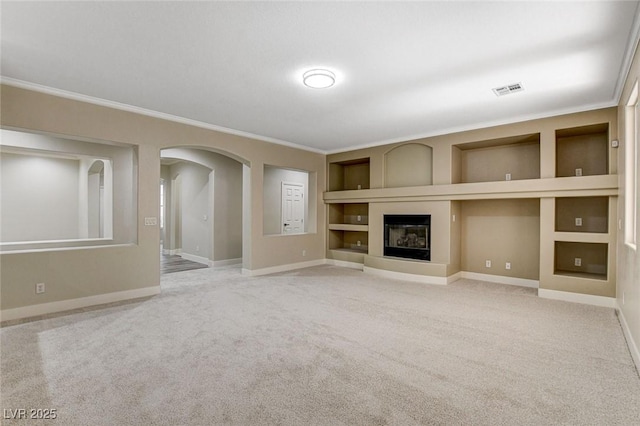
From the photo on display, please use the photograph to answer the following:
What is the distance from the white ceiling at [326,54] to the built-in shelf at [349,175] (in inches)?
125

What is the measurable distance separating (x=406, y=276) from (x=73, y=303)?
17.3 feet

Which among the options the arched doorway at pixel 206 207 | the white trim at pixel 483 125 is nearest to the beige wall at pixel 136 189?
the arched doorway at pixel 206 207

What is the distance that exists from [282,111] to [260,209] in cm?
232

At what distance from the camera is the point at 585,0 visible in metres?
2.29

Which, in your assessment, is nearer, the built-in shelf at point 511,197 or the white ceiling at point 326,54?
the white ceiling at point 326,54

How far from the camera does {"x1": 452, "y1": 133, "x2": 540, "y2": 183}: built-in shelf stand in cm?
548

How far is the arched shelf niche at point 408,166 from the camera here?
257 inches

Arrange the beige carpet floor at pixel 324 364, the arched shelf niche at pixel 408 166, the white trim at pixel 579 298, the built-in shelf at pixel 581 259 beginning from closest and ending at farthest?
1. the beige carpet floor at pixel 324 364
2. the white trim at pixel 579 298
3. the built-in shelf at pixel 581 259
4. the arched shelf niche at pixel 408 166

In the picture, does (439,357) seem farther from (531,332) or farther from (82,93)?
(82,93)

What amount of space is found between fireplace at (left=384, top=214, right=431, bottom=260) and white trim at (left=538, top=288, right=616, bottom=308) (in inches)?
73.9

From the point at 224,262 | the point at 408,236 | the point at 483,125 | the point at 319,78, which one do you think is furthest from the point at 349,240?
the point at 319,78

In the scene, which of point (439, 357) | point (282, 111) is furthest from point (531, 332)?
point (282, 111)

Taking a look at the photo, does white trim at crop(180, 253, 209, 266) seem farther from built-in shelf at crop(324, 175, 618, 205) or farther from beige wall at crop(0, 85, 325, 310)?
built-in shelf at crop(324, 175, 618, 205)

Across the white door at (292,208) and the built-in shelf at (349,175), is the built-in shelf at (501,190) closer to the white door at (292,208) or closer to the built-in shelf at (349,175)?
the built-in shelf at (349,175)
